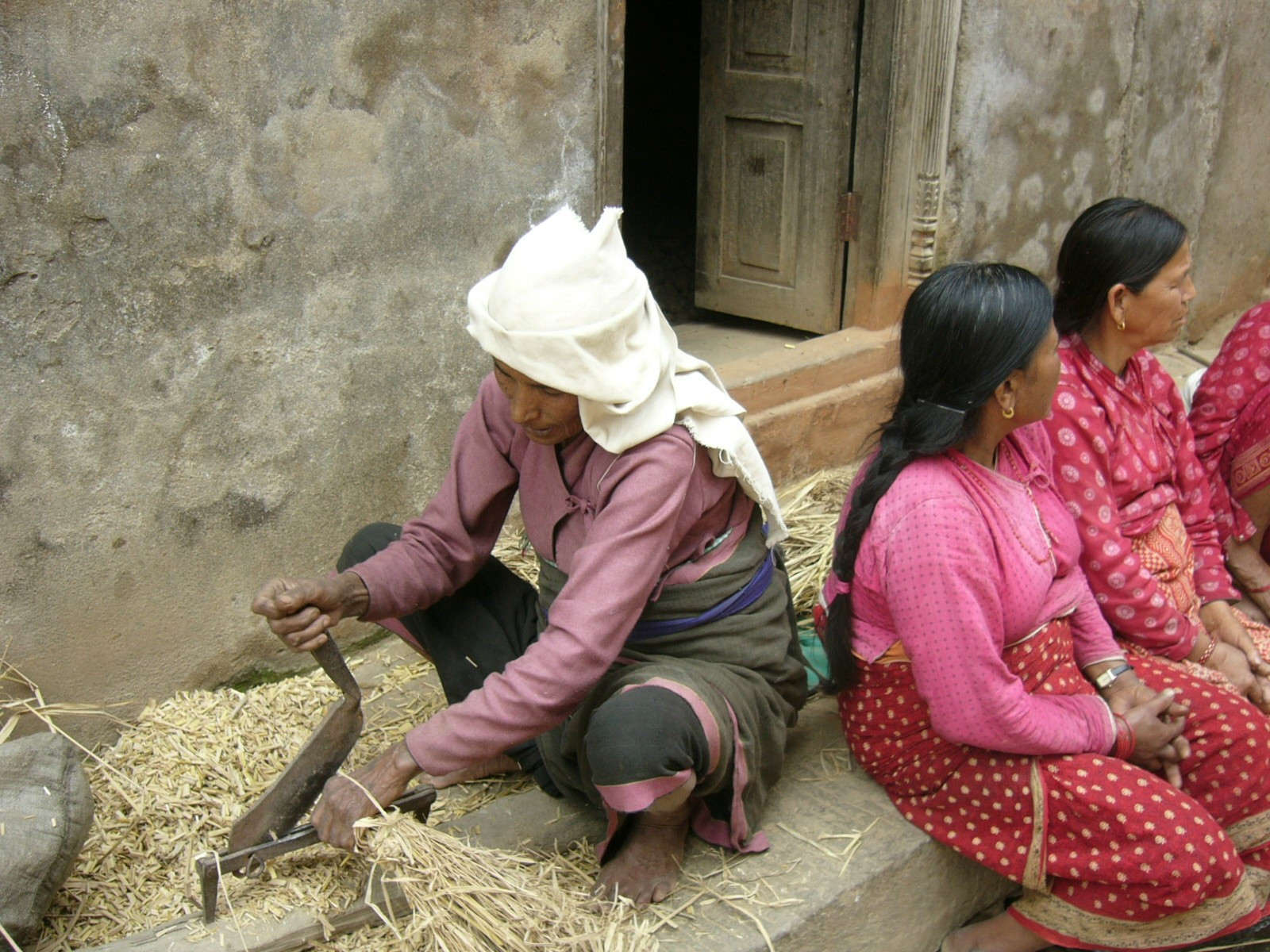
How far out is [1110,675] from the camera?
2.78m

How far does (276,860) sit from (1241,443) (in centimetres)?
277

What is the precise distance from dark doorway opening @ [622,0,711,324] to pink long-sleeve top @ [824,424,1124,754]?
190 inches

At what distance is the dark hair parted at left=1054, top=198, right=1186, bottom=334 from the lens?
9.80 feet

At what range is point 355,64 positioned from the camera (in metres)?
3.15

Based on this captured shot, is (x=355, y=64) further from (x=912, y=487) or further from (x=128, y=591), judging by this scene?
(x=912, y=487)

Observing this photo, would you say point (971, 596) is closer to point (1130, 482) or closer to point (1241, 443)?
point (1130, 482)

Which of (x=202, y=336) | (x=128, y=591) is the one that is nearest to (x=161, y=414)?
(x=202, y=336)

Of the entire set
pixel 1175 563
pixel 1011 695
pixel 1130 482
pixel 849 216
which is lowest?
pixel 1175 563

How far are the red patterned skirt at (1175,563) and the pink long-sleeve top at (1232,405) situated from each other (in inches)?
12.4

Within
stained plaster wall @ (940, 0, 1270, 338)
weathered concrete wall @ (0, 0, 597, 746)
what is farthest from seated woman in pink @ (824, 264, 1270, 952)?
stained plaster wall @ (940, 0, 1270, 338)

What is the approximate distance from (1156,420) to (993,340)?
3.47 ft

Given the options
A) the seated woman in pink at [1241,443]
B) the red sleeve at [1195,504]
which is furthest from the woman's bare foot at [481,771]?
the seated woman in pink at [1241,443]

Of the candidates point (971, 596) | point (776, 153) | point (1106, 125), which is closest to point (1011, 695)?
point (971, 596)

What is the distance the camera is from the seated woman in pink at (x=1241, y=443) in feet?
11.3
